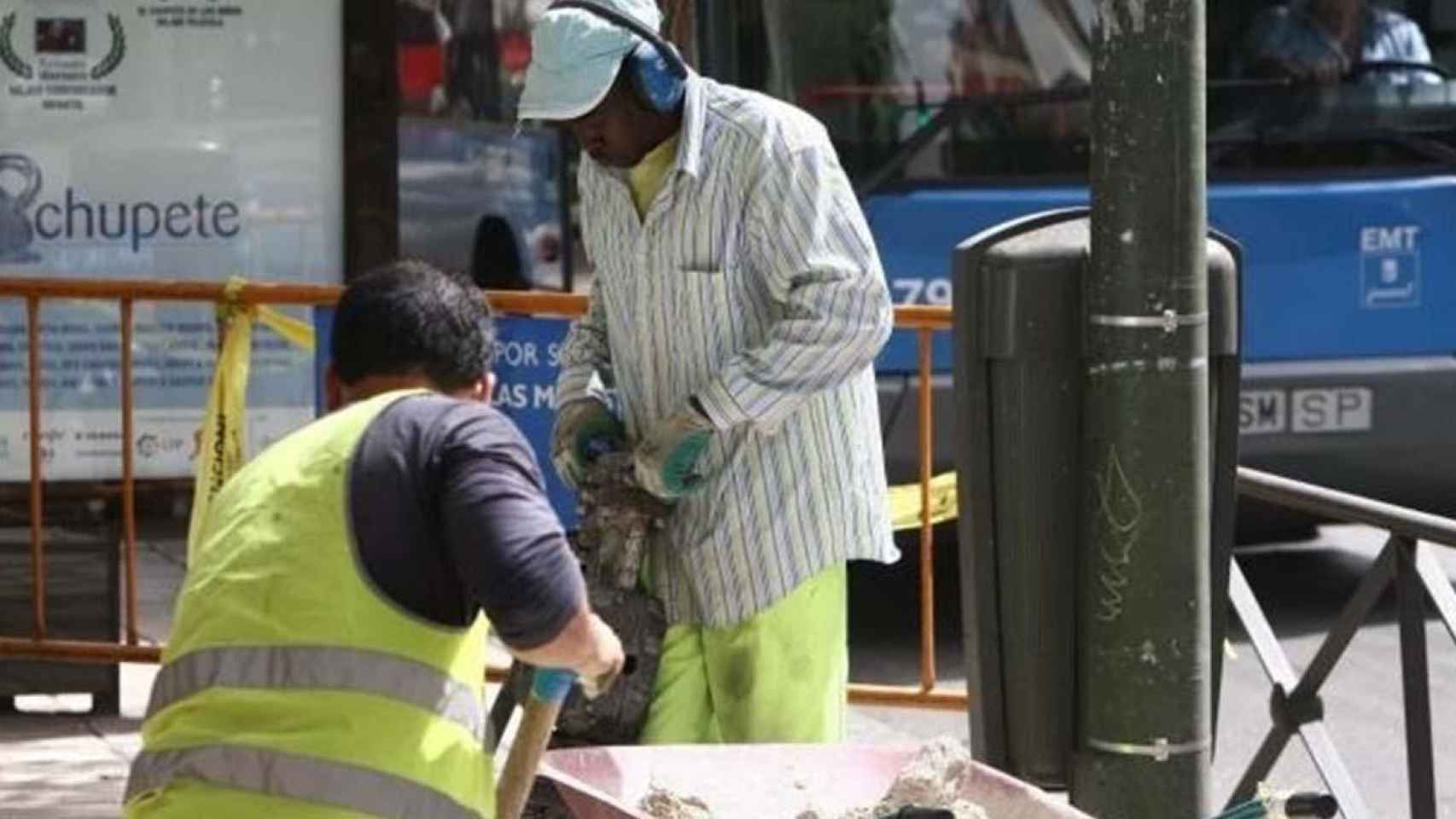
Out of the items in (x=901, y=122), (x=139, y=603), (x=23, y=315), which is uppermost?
(x=901, y=122)

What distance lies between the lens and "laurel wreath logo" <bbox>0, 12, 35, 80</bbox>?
10.8m

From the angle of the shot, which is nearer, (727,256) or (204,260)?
(727,256)

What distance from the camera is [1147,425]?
4957 mm

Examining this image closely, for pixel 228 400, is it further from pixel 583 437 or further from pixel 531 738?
pixel 531 738

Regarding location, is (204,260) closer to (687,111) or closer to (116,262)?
(116,262)

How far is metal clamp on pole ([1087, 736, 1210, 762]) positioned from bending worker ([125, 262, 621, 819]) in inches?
54.4

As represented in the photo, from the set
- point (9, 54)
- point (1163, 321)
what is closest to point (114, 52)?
point (9, 54)

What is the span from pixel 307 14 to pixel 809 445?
5540mm

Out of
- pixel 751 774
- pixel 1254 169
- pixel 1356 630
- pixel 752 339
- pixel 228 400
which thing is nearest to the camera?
pixel 751 774

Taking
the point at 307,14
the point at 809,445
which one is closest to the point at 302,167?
the point at 307,14

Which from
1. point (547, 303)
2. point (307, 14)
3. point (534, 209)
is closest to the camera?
point (547, 303)

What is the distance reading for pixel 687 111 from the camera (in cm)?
518

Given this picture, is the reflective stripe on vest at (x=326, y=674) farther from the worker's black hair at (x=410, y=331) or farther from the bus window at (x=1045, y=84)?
the bus window at (x=1045, y=84)

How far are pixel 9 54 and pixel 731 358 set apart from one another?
243 inches
